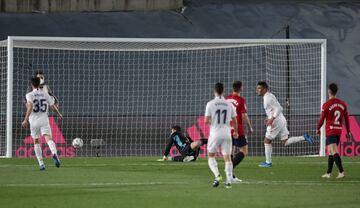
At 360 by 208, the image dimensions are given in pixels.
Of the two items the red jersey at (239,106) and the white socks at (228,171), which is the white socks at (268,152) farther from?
the white socks at (228,171)

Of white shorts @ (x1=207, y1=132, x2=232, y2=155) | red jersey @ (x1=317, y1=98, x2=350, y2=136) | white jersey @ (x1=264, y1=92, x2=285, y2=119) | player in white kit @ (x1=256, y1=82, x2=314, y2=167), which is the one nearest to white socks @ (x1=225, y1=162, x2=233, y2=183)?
white shorts @ (x1=207, y1=132, x2=232, y2=155)

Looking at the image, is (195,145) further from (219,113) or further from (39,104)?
(219,113)

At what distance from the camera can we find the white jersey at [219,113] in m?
17.3

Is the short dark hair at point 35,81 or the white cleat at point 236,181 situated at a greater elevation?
the short dark hair at point 35,81

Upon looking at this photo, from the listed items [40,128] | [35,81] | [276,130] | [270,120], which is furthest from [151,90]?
[35,81]

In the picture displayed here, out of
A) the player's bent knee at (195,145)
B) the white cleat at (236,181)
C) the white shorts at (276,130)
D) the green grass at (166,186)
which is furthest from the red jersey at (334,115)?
the player's bent knee at (195,145)

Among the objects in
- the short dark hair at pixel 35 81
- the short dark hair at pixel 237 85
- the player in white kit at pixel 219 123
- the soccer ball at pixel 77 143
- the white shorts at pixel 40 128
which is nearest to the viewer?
the player in white kit at pixel 219 123

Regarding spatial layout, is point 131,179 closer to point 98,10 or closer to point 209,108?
point 209,108

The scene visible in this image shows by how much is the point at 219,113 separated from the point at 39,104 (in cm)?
642

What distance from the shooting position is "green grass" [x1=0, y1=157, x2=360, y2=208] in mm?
14922

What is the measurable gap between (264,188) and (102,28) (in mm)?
25267

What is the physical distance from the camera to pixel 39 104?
22500mm

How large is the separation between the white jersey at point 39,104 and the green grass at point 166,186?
3.80 feet

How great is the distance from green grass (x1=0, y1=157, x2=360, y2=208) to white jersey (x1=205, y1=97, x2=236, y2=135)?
3.55 ft
